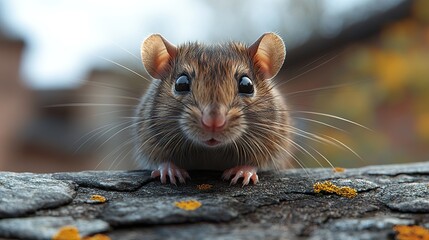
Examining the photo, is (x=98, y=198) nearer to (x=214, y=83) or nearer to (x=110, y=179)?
(x=110, y=179)

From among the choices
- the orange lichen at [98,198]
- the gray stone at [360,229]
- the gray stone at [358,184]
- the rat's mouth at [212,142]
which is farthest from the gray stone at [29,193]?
the gray stone at [358,184]

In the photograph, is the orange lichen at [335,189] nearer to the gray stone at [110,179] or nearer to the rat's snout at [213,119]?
the rat's snout at [213,119]

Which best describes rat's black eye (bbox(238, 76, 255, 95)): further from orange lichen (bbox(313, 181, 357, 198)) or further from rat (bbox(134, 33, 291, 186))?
orange lichen (bbox(313, 181, 357, 198))

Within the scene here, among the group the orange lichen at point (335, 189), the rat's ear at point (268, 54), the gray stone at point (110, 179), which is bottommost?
the gray stone at point (110, 179)

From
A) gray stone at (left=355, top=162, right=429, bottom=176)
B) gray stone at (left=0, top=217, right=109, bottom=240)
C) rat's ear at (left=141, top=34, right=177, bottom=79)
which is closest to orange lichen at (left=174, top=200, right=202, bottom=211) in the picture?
gray stone at (left=0, top=217, right=109, bottom=240)

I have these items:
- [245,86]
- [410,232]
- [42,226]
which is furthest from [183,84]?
[410,232]

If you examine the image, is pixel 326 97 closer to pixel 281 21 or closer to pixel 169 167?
pixel 281 21
